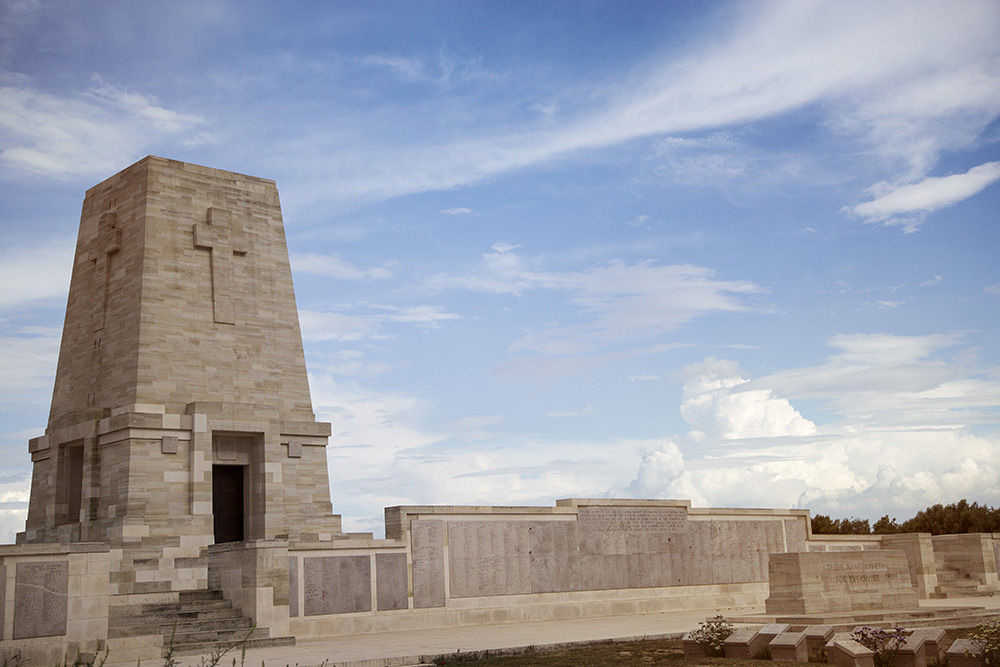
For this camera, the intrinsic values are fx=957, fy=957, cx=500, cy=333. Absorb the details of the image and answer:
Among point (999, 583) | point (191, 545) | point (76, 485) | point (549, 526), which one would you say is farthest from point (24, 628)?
point (999, 583)

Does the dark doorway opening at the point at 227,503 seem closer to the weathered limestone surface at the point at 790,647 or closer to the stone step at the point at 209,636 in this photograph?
the stone step at the point at 209,636

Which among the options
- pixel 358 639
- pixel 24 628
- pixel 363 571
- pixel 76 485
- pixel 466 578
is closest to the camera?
pixel 24 628

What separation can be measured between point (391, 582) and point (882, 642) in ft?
33.1

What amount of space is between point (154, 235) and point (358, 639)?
36.0 feet

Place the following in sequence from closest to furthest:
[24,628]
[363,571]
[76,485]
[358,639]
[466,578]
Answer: [24,628], [358,639], [363,571], [466,578], [76,485]

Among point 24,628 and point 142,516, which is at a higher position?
point 142,516

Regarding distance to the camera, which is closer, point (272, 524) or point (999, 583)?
point (272, 524)

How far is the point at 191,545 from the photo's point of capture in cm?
1988

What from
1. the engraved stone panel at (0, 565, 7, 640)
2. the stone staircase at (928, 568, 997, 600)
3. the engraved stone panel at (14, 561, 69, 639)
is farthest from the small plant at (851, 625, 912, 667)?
the stone staircase at (928, 568, 997, 600)

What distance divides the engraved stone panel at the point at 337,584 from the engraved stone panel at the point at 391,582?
23 centimetres

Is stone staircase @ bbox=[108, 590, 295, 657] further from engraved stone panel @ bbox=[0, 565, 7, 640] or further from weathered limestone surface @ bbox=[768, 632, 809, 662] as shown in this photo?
weathered limestone surface @ bbox=[768, 632, 809, 662]

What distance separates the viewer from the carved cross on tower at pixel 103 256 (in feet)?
76.2

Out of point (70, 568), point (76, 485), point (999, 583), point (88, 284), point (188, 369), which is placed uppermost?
point (88, 284)

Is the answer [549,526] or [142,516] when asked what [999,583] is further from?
[142,516]
